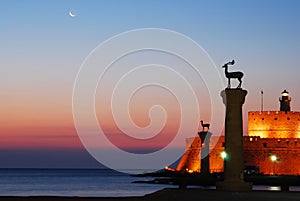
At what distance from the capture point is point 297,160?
55.7 m

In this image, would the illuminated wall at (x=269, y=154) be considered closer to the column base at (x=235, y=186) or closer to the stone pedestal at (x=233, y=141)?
the stone pedestal at (x=233, y=141)

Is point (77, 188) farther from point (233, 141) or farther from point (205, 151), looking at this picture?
point (233, 141)

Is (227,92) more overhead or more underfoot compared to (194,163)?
more underfoot

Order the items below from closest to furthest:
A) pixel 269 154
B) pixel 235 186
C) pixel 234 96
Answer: pixel 235 186 < pixel 234 96 < pixel 269 154

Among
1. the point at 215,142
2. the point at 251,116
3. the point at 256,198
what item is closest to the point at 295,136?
the point at 251,116

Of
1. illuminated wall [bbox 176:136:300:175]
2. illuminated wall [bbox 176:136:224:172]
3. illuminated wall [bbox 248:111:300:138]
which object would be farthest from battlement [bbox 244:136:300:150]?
illuminated wall [bbox 248:111:300:138]

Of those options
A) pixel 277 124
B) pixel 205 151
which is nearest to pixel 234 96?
pixel 205 151

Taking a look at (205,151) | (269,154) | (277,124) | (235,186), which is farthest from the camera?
(277,124)

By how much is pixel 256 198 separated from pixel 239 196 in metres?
0.73

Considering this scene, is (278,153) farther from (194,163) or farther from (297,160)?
(194,163)

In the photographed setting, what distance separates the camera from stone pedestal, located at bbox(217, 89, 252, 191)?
72.0ft

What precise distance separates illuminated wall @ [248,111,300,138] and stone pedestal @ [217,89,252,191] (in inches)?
1578

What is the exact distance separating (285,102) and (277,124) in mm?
4015

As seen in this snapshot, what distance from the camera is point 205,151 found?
173 feet
